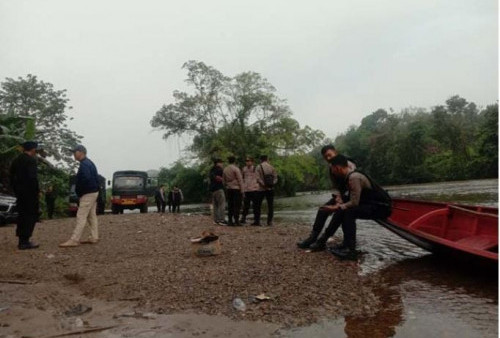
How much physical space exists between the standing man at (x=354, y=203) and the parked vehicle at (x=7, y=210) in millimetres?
9309

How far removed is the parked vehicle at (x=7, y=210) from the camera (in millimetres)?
11023

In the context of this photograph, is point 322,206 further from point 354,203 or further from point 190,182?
point 190,182

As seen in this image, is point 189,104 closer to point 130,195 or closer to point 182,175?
point 182,175

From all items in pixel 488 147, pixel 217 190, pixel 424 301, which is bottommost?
pixel 424 301

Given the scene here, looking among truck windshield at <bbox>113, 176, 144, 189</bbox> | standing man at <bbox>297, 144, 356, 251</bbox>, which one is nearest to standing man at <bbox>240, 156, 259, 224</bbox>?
standing man at <bbox>297, 144, 356, 251</bbox>

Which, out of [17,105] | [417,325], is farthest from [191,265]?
[17,105]

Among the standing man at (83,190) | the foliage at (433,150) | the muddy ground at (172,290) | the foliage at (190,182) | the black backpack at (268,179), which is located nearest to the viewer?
the muddy ground at (172,290)

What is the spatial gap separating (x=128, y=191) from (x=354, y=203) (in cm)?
1713

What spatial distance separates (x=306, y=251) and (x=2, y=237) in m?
6.31

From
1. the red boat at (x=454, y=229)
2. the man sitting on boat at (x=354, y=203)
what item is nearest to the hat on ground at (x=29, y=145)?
the man sitting on boat at (x=354, y=203)

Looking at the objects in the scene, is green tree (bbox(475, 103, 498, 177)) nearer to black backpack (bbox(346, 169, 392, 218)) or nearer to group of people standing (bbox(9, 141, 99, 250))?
black backpack (bbox(346, 169, 392, 218))

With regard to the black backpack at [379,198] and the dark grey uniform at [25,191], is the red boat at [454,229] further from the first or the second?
the dark grey uniform at [25,191]

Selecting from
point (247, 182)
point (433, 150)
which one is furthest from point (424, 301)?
point (433, 150)

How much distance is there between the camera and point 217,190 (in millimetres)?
10258
